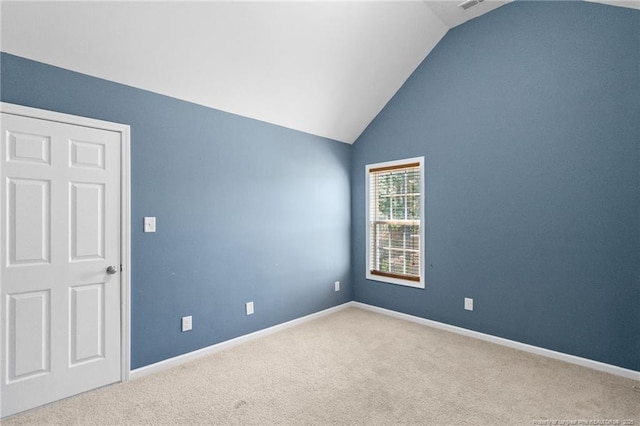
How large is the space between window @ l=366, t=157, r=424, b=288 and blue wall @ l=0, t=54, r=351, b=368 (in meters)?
0.66

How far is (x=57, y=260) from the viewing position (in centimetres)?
227

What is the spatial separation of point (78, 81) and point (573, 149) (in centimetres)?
413

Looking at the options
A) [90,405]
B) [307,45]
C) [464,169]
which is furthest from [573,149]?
[90,405]

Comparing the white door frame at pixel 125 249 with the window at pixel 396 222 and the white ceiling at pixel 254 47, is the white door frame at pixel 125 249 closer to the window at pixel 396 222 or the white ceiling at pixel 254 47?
the white ceiling at pixel 254 47

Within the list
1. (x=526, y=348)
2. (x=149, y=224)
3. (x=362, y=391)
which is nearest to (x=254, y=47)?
(x=149, y=224)

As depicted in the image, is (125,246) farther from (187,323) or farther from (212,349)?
(212,349)

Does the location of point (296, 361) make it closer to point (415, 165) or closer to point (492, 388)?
point (492, 388)

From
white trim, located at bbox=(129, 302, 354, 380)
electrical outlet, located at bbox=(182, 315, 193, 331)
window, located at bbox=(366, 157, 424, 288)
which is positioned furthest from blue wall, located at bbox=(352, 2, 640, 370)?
electrical outlet, located at bbox=(182, 315, 193, 331)

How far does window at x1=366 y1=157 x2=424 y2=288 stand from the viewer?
157 inches

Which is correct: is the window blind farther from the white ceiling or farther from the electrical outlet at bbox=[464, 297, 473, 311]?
the white ceiling

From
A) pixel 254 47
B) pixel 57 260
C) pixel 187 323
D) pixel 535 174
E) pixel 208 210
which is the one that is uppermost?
pixel 254 47

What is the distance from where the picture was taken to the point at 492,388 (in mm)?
2408

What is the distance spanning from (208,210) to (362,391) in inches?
82.4

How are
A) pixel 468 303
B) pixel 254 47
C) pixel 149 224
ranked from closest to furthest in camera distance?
pixel 149 224
pixel 254 47
pixel 468 303
